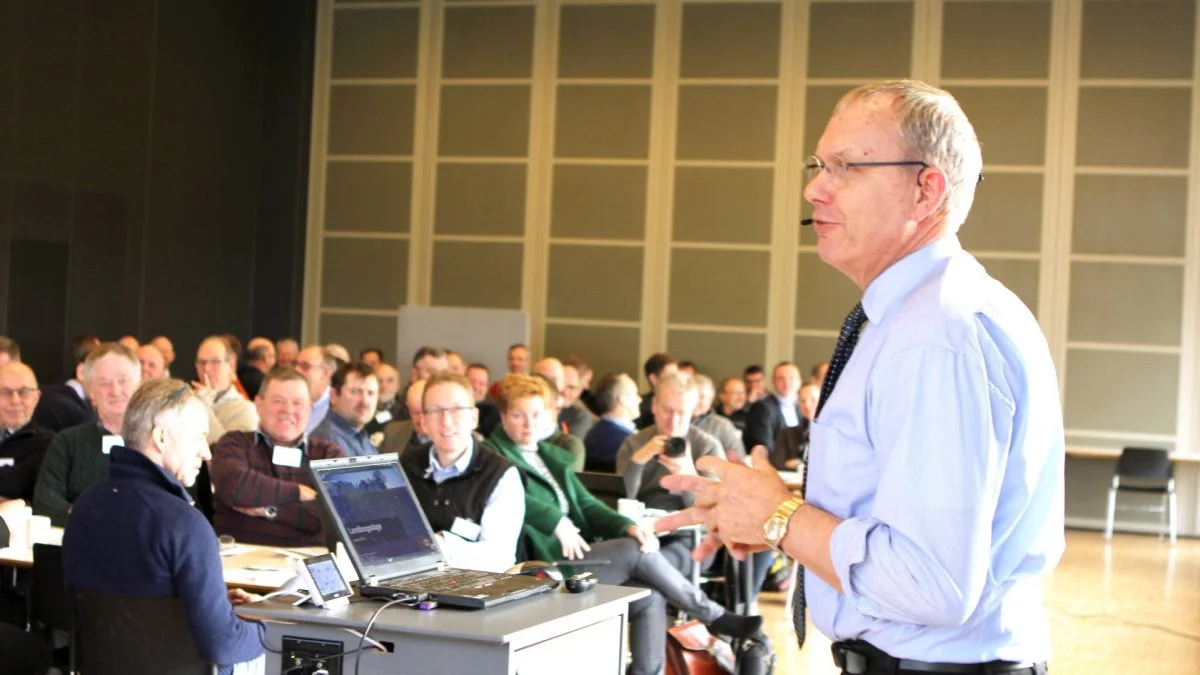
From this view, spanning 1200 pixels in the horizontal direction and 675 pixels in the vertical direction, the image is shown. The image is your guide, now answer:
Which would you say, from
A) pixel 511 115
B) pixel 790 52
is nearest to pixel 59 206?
pixel 511 115

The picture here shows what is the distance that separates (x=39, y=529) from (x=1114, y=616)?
20.1ft

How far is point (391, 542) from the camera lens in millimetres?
3186

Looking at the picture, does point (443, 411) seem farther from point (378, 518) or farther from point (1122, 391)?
point (1122, 391)

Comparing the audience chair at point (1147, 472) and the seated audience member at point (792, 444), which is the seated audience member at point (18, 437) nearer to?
the seated audience member at point (792, 444)

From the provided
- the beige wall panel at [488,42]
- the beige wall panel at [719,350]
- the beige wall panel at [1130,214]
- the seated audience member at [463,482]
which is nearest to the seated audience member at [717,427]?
the seated audience member at [463,482]

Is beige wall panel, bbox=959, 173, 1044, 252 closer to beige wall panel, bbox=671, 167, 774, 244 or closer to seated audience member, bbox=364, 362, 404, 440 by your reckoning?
beige wall panel, bbox=671, 167, 774, 244

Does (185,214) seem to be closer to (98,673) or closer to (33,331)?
(33,331)

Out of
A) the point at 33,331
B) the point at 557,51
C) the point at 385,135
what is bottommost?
the point at 33,331

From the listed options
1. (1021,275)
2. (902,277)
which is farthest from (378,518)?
(1021,275)

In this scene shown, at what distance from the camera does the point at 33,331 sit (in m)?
11.2

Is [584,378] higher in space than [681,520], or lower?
lower

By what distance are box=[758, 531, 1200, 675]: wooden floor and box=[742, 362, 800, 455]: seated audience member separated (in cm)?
245

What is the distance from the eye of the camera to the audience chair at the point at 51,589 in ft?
14.2

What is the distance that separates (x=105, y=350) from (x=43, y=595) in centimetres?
205
